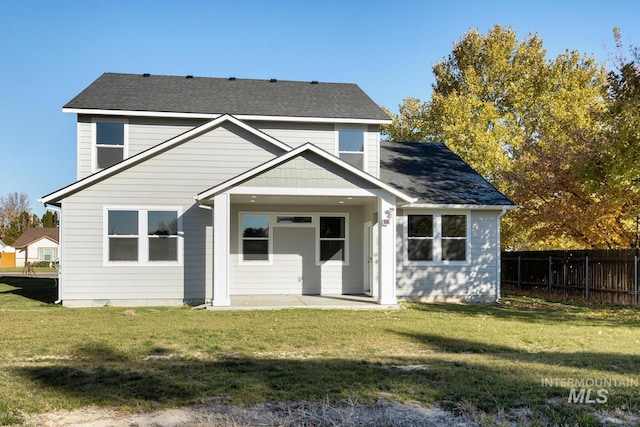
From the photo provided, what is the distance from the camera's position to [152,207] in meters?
15.1

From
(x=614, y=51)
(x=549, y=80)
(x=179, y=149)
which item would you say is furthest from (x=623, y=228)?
(x=179, y=149)

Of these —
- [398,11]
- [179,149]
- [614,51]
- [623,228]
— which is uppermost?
[398,11]

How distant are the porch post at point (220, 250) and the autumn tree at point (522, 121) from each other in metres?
12.1

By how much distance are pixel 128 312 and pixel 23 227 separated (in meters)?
72.1

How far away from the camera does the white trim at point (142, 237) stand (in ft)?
48.8

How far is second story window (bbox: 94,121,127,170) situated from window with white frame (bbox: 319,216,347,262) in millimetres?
6391

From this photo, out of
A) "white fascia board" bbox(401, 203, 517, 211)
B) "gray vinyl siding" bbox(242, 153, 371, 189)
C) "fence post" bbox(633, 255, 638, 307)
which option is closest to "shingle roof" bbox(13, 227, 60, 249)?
"gray vinyl siding" bbox(242, 153, 371, 189)

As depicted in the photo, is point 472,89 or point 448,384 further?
point 472,89

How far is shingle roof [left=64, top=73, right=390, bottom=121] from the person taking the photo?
669 inches

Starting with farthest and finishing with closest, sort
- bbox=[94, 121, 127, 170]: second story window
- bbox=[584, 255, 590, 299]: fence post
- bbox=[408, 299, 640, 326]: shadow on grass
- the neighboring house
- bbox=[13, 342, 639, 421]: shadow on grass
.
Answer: the neighboring house < bbox=[584, 255, 590, 299]: fence post < bbox=[94, 121, 127, 170]: second story window < bbox=[408, 299, 640, 326]: shadow on grass < bbox=[13, 342, 639, 421]: shadow on grass

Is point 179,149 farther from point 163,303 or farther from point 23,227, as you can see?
point 23,227

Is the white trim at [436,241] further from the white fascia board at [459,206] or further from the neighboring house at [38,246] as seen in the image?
the neighboring house at [38,246]

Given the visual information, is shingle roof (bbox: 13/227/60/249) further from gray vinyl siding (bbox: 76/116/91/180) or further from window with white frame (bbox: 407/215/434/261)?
window with white frame (bbox: 407/215/434/261)

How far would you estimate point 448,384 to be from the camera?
600 cm
